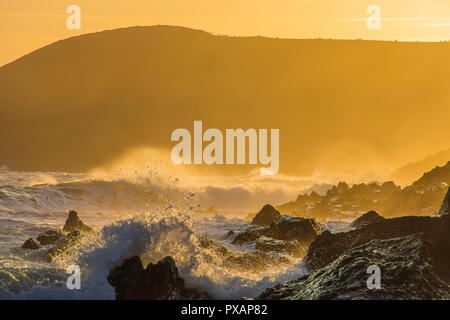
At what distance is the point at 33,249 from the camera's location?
17.9 metres

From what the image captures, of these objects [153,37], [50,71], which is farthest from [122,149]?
[153,37]

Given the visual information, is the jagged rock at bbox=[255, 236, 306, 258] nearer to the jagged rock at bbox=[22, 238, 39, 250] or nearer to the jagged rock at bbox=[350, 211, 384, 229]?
the jagged rock at bbox=[350, 211, 384, 229]

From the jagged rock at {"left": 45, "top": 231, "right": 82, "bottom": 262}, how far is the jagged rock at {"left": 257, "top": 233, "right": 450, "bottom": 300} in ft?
23.2

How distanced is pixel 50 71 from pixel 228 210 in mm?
49640

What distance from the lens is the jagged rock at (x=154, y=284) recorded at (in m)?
10.6

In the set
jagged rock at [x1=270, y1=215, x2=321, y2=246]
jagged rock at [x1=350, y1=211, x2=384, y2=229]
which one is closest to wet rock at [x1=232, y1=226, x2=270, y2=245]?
jagged rock at [x1=270, y1=215, x2=321, y2=246]

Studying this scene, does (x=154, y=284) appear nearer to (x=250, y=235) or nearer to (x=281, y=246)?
(x=281, y=246)

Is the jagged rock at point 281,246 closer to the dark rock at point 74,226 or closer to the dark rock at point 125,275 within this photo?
the dark rock at point 74,226

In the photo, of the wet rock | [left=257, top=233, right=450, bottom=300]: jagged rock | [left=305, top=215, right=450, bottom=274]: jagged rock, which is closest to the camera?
[left=257, top=233, right=450, bottom=300]: jagged rock

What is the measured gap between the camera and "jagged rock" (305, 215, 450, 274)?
1118 cm

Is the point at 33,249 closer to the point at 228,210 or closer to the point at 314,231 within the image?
the point at 314,231

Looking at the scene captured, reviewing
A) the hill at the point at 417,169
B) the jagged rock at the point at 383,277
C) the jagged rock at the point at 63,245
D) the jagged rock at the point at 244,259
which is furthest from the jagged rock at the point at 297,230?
the hill at the point at 417,169

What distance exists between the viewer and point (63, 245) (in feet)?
55.7

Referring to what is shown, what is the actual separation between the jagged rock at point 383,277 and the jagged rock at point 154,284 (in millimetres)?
1307
